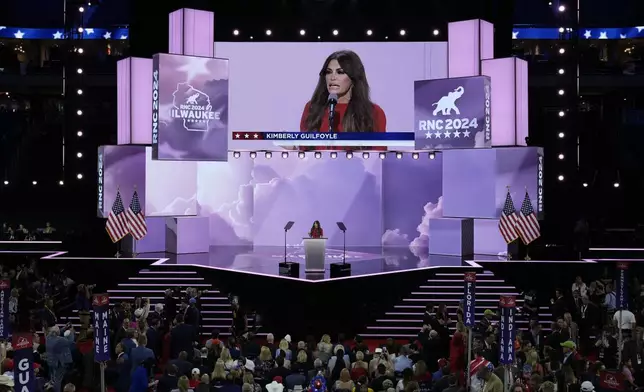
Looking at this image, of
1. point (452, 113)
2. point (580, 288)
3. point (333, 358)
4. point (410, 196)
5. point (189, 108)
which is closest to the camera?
point (333, 358)

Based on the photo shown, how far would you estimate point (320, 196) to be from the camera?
29859 millimetres

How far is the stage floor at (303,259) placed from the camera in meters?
22.6

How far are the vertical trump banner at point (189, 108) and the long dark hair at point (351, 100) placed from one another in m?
3.82

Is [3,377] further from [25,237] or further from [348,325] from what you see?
[25,237]

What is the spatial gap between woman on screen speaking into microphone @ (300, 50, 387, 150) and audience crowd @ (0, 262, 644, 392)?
10608 mm

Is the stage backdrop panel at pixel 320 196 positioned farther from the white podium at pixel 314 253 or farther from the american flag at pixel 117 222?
the white podium at pixel 314 253

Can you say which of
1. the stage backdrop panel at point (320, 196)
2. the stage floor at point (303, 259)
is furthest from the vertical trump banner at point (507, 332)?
the stage backdrop panel at point (320, 196)

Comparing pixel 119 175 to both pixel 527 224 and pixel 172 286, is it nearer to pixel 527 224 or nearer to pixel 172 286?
pixel 172 286

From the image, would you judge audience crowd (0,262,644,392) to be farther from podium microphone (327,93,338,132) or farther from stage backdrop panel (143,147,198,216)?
podium microphone (327,93,338,132)

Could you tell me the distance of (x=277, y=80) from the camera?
29.5m

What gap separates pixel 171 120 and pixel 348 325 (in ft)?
28.6

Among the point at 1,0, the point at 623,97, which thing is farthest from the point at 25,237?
the point at 623,97

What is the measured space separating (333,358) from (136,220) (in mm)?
13149

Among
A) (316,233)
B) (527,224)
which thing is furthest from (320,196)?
(316,233)
